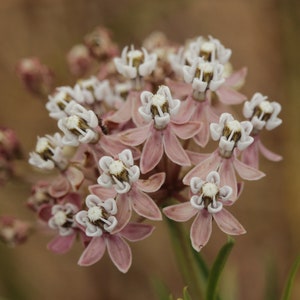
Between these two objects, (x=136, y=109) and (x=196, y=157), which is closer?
(x=196, y=157)

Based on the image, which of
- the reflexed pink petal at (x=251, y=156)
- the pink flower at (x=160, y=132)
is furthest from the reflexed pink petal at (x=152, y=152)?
the reflexed pink petal at (x=251, y=156)

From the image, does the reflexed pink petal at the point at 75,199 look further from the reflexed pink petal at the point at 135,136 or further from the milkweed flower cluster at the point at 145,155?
the reflexed pink petal at the point at 135,136

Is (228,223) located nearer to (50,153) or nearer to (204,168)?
(204,168)

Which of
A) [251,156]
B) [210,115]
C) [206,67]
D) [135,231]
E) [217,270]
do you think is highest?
[206,67]

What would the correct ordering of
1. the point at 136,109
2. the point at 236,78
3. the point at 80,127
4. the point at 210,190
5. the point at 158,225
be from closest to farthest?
the point at 210,190 < the point at 80,127 < the point at 136,109 < the point at 236,78 < the point at 158,225

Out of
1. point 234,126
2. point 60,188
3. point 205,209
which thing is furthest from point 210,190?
point 60,188

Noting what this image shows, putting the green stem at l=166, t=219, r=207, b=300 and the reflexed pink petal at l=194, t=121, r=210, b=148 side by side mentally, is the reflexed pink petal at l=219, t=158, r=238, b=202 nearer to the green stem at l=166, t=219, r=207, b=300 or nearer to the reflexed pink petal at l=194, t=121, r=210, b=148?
the reflexed pink petal at l=194, t=121, r=210, b=148

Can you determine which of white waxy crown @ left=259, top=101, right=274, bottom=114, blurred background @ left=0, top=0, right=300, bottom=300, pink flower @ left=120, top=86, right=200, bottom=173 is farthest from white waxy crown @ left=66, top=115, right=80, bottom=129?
blurred background @ left=0, top=0, right=300, bottom=300
